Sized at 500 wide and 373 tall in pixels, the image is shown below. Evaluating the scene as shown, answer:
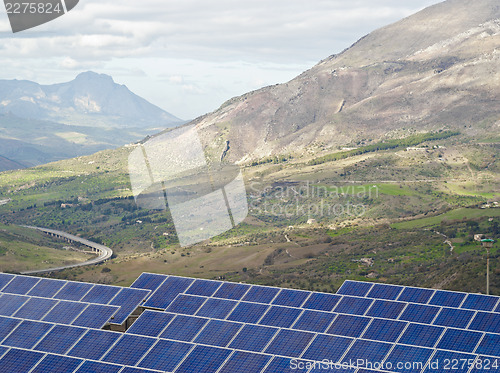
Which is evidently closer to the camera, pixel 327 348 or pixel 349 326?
pixel 327 348

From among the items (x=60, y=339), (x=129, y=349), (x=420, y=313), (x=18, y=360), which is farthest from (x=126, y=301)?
(x=420, y=313)

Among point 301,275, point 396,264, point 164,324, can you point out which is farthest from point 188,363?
point 396,264

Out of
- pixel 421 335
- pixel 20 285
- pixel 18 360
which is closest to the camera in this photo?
pixel 18 360

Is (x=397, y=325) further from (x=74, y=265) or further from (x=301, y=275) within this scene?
(x=74, y=265)

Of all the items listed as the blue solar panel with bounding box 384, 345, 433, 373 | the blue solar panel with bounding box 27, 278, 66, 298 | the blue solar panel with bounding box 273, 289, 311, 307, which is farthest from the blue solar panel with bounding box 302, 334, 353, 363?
the blue solar panel with bounding box 27, 278, 66, 298

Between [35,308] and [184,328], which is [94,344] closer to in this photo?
[184,328]

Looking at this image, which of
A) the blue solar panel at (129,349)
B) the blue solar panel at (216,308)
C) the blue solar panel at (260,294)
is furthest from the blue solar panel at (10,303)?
the blue solar panel at (260,294)
